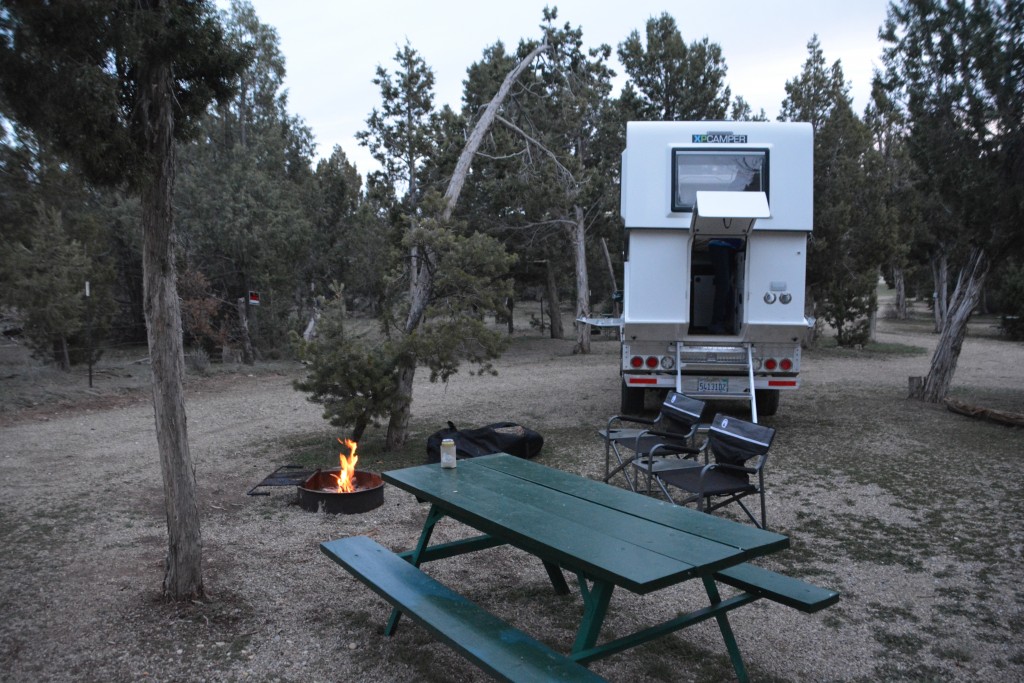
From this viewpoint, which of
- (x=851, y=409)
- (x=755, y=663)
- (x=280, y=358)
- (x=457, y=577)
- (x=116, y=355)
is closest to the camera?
(x=755, y=663)

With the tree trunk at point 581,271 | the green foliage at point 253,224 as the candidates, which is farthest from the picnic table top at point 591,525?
the tree trunk at point 581,271

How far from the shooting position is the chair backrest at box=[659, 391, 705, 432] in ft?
20.3

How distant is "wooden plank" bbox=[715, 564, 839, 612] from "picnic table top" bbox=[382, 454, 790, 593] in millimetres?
238

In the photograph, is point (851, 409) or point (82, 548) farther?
point (851, 409)

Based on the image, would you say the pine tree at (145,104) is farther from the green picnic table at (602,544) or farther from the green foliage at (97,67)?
the green picnic table at (602,544)

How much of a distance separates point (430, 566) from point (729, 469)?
6.97ft

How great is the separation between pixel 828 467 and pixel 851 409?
3543mm

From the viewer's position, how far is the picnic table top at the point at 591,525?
2697 millimetres

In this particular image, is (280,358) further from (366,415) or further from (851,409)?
(851,409)

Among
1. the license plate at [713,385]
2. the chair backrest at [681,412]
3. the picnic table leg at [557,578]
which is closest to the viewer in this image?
the picnic table leg at [557,578]

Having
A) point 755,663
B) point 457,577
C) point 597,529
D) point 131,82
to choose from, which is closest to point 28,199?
point 131,82

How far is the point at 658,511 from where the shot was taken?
3375 mm

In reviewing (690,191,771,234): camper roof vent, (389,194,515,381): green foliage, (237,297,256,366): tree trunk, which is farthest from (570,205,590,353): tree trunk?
(389,194,515,381): green foliage

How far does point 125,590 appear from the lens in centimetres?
416
